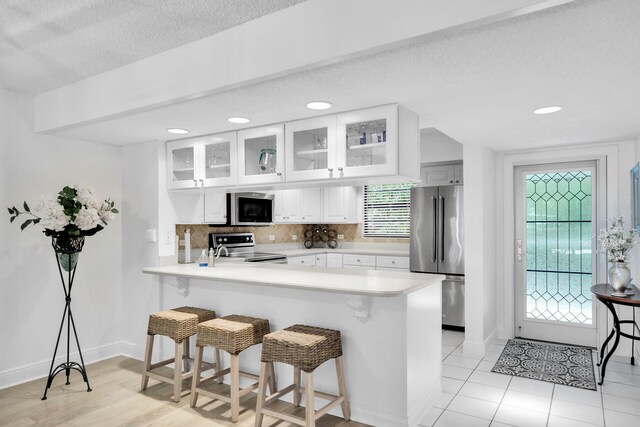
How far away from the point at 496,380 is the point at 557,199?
7.26ft

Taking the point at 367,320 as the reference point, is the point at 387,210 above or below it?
above

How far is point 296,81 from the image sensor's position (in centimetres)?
234

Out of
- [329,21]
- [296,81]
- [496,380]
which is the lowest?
[496,380]

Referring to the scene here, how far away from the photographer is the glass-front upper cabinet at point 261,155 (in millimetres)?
3246

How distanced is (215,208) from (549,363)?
362 cm

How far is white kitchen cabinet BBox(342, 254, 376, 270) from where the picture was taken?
5957 mm

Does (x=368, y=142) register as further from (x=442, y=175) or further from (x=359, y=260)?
(x=359, y=260)

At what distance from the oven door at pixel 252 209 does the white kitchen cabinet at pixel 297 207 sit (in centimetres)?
21

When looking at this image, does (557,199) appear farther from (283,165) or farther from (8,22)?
(8,22)

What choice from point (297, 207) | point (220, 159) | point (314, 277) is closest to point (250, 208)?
point (297, 207)

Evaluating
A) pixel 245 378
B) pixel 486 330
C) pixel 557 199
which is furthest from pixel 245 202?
pixel 557 199

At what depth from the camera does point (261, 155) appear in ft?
11.1

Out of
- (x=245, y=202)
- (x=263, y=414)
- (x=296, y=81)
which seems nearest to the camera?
(x=296, y=81)

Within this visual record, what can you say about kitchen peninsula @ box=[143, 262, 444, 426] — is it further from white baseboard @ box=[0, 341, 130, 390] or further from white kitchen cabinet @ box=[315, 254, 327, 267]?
white kitchen cabinet @ box=[315, 254, 327, 267]
